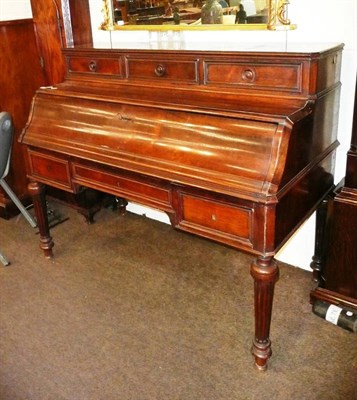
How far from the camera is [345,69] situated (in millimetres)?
1904

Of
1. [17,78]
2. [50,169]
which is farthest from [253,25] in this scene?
[17,78]

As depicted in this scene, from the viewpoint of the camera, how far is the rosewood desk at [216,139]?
1.52m

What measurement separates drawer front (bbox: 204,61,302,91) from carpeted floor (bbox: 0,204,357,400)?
106cm

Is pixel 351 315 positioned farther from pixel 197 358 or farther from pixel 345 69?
pixel 345 69

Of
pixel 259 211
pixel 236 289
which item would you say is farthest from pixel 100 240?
pixel 259 211

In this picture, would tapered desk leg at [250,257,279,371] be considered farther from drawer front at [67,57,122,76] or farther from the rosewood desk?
drawer front at [67,57,122,76]

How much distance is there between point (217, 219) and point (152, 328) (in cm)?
71

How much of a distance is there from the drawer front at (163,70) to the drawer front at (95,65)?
0.28ft

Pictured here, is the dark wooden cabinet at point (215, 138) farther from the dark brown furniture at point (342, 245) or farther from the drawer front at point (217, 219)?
the dark brown furniture at point (342, 245)

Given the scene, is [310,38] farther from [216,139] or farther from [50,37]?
[50,37]

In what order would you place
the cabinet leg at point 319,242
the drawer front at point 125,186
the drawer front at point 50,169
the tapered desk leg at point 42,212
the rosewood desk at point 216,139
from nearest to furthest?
the rosewood desk at point 216,139 < the drawer front at point 125,186 < the cabinet leg at point 319,242 < the drawer front at point 50,169 < the tapered desk leg at point 42,212

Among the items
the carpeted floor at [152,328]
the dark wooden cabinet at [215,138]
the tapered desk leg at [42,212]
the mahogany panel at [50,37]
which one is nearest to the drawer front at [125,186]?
the dark wooden cabinet at [215,138]

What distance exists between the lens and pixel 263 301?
64.8 inches

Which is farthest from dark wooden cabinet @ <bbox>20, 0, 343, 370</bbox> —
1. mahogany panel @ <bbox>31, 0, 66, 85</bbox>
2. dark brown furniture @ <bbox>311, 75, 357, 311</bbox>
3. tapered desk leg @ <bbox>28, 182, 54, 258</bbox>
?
mahogany panel @ <bbox>31, 0, 66, 85</bbox>
